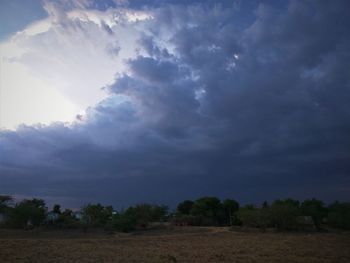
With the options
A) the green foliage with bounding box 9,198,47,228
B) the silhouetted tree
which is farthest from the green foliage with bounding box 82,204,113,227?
the silhouetted tree

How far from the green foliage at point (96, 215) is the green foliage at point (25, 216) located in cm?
767

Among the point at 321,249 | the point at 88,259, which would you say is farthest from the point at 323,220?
the point at 88,259

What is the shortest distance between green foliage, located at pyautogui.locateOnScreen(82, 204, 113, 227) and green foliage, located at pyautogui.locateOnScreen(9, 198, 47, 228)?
7.67 m

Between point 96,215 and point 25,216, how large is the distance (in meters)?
12.3

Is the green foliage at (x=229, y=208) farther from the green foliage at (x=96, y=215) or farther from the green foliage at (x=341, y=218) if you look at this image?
the green foliage at (x=96, y=215)

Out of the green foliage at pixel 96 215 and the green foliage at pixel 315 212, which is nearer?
the green foliage at pixel 96 215

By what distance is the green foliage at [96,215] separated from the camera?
67375 millimetres

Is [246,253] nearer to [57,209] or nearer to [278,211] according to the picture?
[278,211]

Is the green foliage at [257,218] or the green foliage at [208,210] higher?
the green foliage at [208,210]

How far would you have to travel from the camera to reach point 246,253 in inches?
1224

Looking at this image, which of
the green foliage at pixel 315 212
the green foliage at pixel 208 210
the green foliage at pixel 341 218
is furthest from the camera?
the green foliage at pixel 208 210

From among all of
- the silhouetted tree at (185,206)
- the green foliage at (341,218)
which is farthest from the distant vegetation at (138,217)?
the silhouetted tree at (185,206)

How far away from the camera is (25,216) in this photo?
6391 cm

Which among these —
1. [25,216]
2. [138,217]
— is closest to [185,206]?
[138,217]
